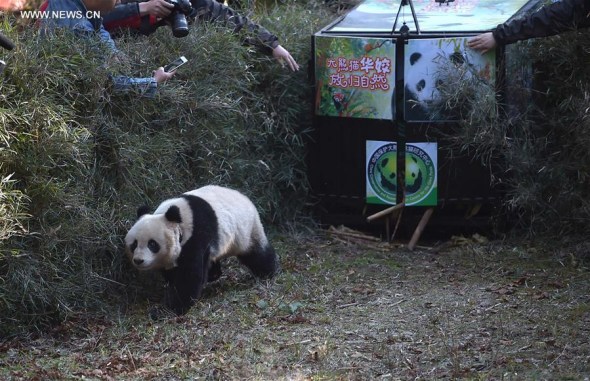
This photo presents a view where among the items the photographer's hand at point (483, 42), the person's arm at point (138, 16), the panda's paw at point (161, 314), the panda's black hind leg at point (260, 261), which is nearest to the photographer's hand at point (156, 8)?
the person's arm at point (138, 16)

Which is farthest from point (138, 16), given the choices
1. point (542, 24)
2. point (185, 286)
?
point (542, 24)

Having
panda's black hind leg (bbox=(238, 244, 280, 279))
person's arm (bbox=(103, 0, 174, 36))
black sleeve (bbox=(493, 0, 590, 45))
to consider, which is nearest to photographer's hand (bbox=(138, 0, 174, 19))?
person's arm (bbox=(103, 0, 174, 36))

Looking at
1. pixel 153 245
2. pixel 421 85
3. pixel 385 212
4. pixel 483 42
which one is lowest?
pixel 385 212

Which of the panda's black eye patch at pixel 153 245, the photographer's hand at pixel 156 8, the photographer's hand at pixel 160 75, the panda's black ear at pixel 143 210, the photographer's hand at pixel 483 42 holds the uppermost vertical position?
the photographer's hand at pixel 156 8

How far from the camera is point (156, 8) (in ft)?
22.2

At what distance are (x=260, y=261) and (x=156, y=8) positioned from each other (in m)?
1.87

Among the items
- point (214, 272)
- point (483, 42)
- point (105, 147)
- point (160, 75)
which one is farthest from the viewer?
point (483, 42)

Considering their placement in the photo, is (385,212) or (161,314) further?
(385,212)

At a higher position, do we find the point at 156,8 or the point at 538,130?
the point at 156,8

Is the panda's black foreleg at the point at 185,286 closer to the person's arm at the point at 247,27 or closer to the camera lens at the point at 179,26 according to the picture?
the camera lens at the point at 179,26

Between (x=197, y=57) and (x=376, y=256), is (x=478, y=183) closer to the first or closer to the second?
(x=376, y=256)

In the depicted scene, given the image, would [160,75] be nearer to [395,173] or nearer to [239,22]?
[239,22]

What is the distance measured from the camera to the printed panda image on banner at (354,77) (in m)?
7.33

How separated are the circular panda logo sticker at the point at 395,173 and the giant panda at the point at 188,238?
138cm
